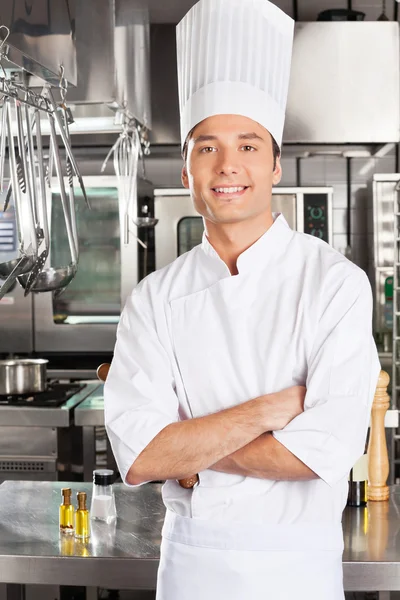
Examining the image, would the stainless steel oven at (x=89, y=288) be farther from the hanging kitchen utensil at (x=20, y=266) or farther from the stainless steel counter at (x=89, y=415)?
the hanging kitchen utensil at (x=20, y=266)

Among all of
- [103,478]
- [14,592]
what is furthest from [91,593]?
[103,478]

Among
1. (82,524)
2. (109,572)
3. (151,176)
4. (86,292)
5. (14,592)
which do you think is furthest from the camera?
(151,176)

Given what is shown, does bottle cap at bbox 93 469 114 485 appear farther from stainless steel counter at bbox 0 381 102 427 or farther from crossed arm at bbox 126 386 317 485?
stainless steel counter at bbox 0 381 102 427

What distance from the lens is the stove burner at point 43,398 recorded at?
320 cm

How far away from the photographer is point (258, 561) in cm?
137

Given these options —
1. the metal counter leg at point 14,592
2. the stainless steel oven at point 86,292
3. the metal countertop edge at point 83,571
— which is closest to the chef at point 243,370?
the metal countertop edge at point 83,571

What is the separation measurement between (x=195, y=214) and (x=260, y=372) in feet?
10.1

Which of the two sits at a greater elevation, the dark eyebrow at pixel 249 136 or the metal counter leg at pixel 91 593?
the dark eyebrow at pixel 249 136

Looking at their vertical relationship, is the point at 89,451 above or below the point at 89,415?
below

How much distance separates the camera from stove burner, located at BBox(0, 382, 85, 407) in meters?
3.20

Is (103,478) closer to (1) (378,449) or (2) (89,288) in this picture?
(1) (378,449)

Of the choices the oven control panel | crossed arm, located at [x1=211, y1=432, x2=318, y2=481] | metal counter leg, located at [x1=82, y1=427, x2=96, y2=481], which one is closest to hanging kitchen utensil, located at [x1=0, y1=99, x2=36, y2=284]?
crossed arm, located at [x1=211, y1=432, x2=318, y2=481]

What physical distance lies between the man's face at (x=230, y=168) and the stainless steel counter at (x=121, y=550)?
74 centimetres

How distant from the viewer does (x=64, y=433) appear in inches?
128
